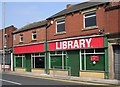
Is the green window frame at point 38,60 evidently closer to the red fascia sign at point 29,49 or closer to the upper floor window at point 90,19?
the red fascia sign at point 29,49

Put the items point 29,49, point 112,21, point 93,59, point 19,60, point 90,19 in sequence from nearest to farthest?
point 112,21 < point 93,59 < point 90,19 < point 29,49 < point 19,60

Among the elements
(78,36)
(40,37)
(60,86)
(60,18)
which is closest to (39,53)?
(40,37)

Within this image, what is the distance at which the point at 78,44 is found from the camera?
2605cm

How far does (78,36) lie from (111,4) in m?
4.99

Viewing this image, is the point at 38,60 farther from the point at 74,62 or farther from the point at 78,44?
the point at 78,44

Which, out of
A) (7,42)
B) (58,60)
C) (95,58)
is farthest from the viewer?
(7,42)

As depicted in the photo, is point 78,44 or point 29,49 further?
point 29,49

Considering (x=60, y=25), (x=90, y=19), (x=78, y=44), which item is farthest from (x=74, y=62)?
(x=60, y=25)

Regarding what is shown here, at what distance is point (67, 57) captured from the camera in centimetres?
2758

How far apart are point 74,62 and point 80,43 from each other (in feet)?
6.64

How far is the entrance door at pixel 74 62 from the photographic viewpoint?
2612 centimetres

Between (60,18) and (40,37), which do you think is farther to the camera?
(40,37)

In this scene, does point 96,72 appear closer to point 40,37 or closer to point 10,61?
point 40,37

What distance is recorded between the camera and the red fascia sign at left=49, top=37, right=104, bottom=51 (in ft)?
77.6
